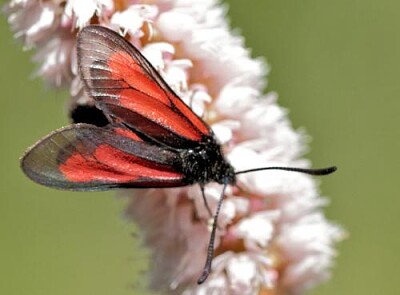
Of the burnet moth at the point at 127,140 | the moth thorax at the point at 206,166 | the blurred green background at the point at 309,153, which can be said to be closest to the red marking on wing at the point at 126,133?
the burnet moth at the point at 127,140

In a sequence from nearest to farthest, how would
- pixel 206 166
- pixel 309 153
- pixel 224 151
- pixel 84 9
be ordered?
1. pixel 84 9
2. pixel 206 166
3. pixel 224 151
4. pixel 309 153

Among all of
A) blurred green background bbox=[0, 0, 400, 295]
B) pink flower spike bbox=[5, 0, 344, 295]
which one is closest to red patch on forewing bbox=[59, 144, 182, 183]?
pink flower spike bbox=[5, 0, 344, 295]

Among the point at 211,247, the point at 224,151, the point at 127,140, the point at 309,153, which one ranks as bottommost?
the point at 211,247

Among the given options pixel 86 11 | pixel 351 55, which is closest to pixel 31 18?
pixel 86 11

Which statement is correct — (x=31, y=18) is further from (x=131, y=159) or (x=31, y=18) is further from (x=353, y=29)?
(x=353, y=29)

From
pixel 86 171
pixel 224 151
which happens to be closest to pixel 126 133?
pixel 86 171

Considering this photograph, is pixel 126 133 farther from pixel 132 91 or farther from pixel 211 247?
pixel 211 247

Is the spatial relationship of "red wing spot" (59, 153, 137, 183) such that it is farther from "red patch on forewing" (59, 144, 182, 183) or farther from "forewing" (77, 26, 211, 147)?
"forewing" (77, 26, 211, 147)
